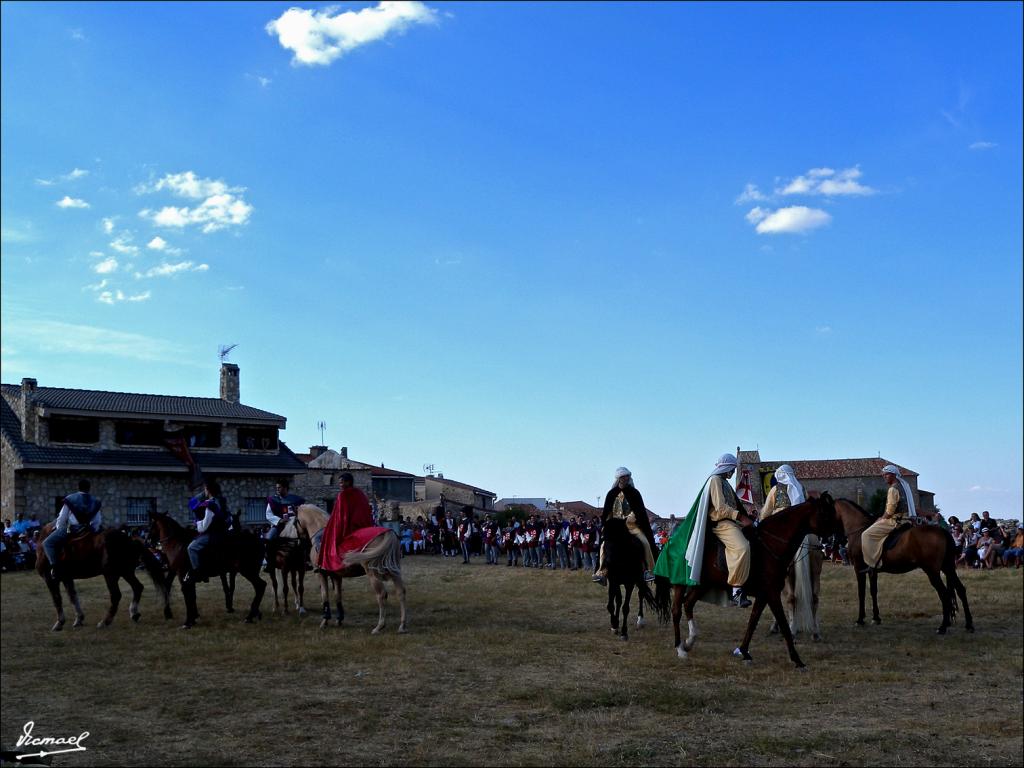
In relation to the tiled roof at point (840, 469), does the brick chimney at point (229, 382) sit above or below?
above

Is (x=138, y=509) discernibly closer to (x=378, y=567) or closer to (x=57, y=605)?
(x=57, y=605)

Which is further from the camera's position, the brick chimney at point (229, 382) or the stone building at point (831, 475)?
the brick chimney at point (229, 382)

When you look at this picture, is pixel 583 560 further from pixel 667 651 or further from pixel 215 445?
pixel 215 445

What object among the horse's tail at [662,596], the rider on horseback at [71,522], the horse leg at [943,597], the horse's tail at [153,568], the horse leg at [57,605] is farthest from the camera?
the horse's tail at [153,568]

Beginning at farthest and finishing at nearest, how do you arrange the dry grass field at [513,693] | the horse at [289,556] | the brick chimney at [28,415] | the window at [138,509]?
the window at [138,509] < the brick chimney at [28,415] < the horse at [289,556] < the dry grass field at [513,693]

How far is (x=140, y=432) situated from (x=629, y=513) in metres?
36.8

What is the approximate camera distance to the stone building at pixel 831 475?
13.2m

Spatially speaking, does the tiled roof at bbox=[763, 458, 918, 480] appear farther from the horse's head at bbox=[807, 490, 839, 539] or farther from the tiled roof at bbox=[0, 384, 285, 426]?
the tiled roof at bbox=[0, 384, 285, 426]

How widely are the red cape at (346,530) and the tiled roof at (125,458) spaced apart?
28660 millimetres

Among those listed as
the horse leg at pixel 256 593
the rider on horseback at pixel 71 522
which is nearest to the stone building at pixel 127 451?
the rider on horseback at pixel 71 522

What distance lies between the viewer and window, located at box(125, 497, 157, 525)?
1645 inches

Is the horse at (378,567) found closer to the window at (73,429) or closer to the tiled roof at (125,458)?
the tiled roof at (125,458)

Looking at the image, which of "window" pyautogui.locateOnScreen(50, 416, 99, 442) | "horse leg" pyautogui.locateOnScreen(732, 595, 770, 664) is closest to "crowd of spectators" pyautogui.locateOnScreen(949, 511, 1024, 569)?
"horse leg" pyautogui.locateOnScreen(732, 595, 770, 664)

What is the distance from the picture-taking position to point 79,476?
4066 cm
